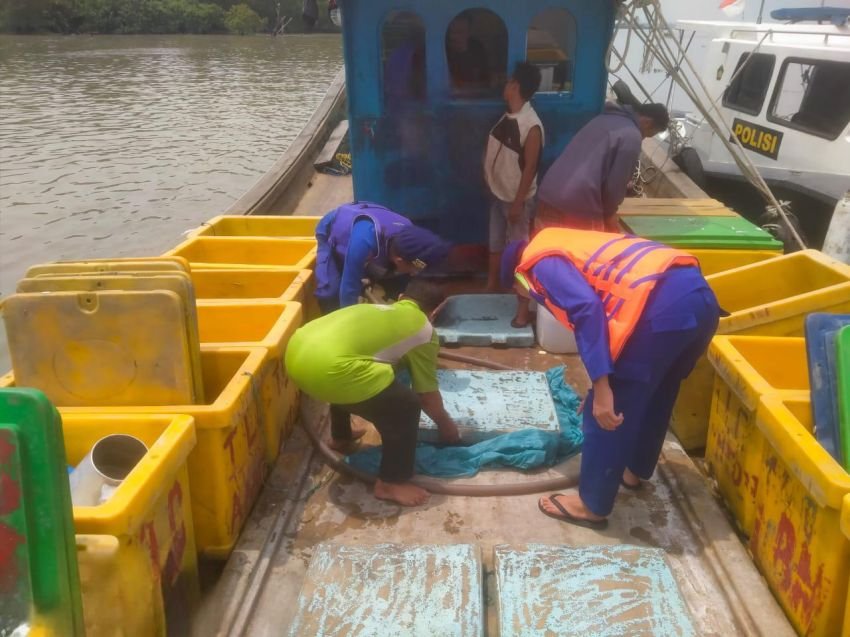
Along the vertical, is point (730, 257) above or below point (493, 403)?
above

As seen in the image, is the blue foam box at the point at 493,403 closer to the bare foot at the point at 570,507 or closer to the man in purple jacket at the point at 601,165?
the bare foot at the point at 570,507

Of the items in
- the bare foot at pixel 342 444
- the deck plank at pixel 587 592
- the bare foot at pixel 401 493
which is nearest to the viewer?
the deck plank at pixel 587 592

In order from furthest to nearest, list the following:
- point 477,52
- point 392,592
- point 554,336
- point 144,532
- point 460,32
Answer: point 477,52 < point 460,32 < point 554,336 < point 392,592 < point 144,532

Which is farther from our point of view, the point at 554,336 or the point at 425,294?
the point at 425,294

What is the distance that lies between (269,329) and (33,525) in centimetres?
188

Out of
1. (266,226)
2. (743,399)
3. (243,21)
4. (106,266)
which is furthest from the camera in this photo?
(243,21)

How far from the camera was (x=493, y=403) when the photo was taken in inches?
150

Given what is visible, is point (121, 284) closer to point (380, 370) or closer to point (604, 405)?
point (380, 370)

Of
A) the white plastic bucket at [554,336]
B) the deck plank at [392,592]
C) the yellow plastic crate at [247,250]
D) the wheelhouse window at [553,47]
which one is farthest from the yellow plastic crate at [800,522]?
the wheelhouse window at [553,47]

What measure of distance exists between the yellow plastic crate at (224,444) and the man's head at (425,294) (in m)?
2.21

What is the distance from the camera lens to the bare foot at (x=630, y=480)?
3188mm

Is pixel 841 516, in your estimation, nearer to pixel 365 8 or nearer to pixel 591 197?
pixel 591 197

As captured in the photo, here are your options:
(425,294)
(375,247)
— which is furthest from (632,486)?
(425,294)

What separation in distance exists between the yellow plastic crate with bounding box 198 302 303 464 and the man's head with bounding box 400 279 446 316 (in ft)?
5.60
